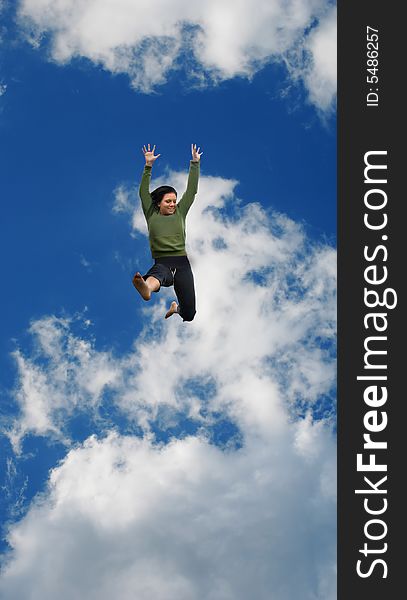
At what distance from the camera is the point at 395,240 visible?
54.2ft

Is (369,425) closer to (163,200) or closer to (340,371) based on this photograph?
(340,371)

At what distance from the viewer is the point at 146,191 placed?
16250 mm

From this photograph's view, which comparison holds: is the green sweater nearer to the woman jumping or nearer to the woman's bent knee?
the woman jumping

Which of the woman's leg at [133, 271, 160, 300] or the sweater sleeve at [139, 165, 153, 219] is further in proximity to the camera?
the sweater sleeve at [139, 165, 153, 219]

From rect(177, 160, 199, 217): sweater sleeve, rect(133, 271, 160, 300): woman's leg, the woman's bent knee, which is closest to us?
rect(133, 271, 160, 300): woman's leg

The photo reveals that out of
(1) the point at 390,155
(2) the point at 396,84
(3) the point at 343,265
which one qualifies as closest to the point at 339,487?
(3) the point at 343,265

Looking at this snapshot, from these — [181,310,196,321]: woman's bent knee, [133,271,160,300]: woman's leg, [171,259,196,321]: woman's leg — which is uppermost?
[171,259,196,321]: woman's leg

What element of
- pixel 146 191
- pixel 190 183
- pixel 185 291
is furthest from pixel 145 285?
pixel 190 183

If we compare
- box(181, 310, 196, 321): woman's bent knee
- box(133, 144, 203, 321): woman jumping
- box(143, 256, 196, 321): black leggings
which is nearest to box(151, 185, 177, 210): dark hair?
box(133, 144, 203, 321): woman jumping

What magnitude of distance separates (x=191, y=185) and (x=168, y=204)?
752 mm

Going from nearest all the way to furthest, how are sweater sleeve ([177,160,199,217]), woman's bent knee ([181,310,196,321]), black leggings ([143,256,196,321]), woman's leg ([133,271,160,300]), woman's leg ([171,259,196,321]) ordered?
woman's leg ([133,271,160,300]) → black leggings ([143,256,196,321]) → woman's leg ([171,259,196,321]) → sweater sleeve ([177,160,199,217]) → woman's bent knee ([181,310,196,321])

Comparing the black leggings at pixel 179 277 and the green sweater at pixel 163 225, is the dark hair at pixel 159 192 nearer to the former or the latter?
the green sweater at pixel 163 225

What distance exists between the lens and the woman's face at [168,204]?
16047mm

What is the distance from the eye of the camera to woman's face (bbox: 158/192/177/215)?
16.0 m
